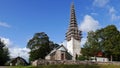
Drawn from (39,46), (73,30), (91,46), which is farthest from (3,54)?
(73,30)

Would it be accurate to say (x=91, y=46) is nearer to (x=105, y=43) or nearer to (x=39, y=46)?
(x=105, y=43)

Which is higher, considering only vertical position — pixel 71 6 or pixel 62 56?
pixel 71 6

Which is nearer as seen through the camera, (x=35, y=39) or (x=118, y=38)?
→ (x=118, y=38)

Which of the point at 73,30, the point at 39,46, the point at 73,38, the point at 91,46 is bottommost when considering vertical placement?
the point at 91,46

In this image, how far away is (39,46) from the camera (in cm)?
10088

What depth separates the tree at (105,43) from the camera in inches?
3076

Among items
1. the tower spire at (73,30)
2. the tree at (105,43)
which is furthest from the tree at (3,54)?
the tower spire at (73,30)

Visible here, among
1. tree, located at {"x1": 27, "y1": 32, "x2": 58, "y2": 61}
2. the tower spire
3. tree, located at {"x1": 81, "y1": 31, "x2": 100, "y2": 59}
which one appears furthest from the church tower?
tree, located at {"x1": 81, "y1": 31, "x2": 100, "y2": 59}

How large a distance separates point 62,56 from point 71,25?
18.7 meters

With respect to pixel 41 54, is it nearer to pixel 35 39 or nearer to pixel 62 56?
pixel 35 39

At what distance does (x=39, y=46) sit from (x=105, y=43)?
29.0m

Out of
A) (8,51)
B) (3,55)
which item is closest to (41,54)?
(8,51)

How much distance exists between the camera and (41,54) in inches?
3930

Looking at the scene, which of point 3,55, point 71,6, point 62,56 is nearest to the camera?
point 3,55
